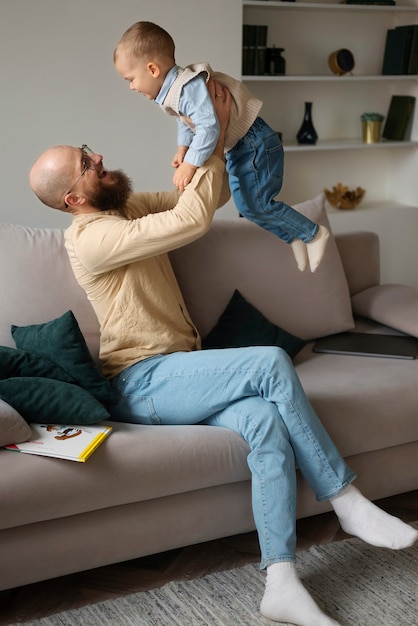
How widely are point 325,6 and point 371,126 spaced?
2.45ft

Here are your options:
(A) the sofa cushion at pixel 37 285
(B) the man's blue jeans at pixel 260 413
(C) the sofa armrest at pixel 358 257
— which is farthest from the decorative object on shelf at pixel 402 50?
(B) the man's blue jeans at pixel 260 413

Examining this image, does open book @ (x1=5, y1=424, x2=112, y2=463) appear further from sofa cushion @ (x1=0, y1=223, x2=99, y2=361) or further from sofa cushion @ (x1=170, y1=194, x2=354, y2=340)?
sofa cushion @ (x1=170, y1=194, x2=354, y2=340)

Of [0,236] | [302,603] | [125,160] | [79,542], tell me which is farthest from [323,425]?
[125,160]

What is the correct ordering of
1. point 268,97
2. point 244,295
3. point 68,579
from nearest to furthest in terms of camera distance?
point 68,579
point 244,295
point 268,97

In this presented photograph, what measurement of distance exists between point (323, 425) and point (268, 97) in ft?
9.07

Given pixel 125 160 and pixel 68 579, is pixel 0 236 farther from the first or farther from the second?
pixel 125 160

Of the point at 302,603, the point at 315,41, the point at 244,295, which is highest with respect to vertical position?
the point at 315,41

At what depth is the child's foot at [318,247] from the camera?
2.46m

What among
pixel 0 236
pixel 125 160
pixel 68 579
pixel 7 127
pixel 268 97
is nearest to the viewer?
pixel 68 579

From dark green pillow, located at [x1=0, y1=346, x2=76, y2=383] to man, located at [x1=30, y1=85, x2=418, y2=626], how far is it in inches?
7.0

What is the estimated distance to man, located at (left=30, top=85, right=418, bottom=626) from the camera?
6.58 feet

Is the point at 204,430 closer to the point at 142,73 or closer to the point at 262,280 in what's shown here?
the point at 262,280

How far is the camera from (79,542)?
80.0 inches

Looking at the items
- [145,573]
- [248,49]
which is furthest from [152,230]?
[248,49]
